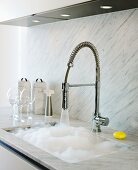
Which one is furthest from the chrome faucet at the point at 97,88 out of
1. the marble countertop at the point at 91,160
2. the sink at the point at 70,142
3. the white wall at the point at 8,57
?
the white wall at the point at 8,57

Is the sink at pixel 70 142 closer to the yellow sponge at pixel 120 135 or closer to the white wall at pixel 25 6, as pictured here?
the yellow sponge at pixel 120 135

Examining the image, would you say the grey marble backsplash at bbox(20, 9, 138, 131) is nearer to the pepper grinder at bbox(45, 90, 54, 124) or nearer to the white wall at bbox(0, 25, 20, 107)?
the pepper grinder at bbox(45, 90, 54, 124)

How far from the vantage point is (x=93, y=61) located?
193cm

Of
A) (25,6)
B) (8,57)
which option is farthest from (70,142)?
(8,57)

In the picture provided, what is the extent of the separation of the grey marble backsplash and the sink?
0.20 m

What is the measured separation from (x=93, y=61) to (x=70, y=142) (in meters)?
0.58

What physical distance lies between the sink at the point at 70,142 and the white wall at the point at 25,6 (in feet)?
2.30

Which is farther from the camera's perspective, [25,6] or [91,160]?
[25,6]

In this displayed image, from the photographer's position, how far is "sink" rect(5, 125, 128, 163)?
1440 mm

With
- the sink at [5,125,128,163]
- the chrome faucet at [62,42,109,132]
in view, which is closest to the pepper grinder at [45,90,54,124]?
the sink at [5,125,128,163]

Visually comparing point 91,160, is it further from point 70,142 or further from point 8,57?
point 8,57

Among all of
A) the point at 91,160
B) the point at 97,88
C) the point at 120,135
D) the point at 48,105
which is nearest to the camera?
the point at 91,160

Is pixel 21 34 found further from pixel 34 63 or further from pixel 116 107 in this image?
pixel 116 107

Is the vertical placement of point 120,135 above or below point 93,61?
below
